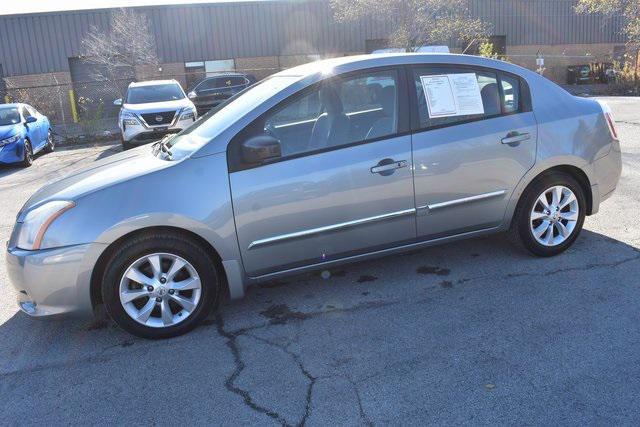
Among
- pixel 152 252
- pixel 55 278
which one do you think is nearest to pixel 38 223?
pixel 55 278

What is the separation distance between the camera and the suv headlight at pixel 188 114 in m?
12.9

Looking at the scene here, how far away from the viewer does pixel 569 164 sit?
14.5ft

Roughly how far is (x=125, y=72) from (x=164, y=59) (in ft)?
9.44

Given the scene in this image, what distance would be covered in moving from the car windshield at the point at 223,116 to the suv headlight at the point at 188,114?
891 cm

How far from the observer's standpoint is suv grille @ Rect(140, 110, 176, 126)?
12.7 metres

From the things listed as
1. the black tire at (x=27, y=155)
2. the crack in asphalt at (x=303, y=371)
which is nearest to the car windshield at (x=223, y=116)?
the crack in asphalt at (x=303, y=371)

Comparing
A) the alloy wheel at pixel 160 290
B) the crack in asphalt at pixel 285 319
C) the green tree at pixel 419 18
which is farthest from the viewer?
the green tree at pixel 419 18

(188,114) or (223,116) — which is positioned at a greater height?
(223,116)

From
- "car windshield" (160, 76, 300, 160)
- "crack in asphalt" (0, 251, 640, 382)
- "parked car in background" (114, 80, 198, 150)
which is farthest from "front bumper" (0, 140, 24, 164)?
"crack in asphalt" (0, 251, 640, 382)

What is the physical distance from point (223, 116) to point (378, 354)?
2078mm

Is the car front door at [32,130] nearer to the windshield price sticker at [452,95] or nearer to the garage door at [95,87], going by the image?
the garage door at [95,87]

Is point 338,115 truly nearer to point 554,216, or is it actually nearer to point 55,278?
point 554,216

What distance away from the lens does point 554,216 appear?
14.7ft

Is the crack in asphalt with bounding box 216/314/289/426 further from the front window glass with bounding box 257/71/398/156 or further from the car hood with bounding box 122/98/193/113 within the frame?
the car hood with bounding box 122/98/193/113
